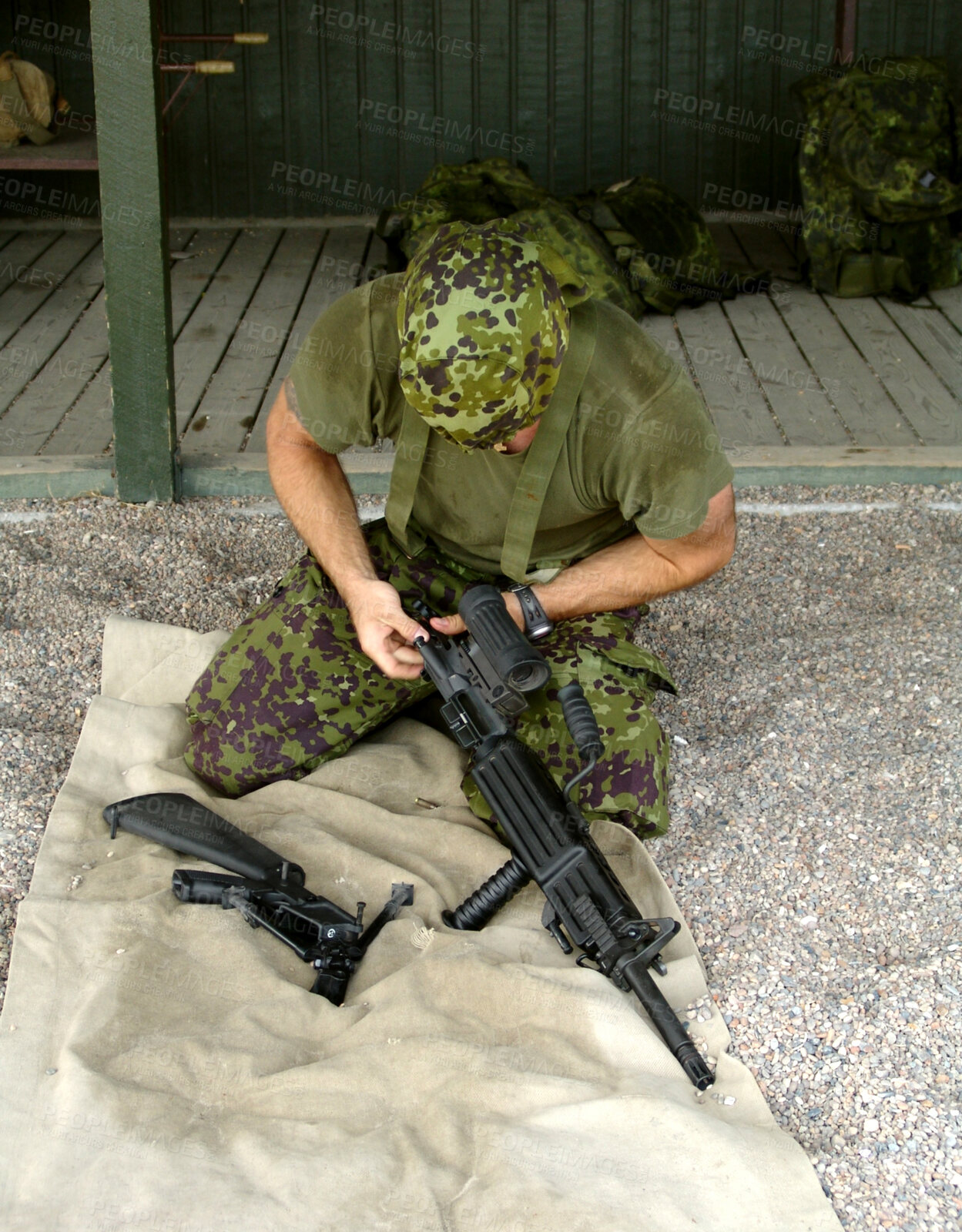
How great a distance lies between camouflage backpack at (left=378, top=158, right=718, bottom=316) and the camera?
201 inches

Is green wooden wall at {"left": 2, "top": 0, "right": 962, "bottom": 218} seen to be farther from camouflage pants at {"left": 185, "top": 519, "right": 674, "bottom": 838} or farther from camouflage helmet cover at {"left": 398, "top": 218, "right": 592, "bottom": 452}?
camouflage helmet cover at {"left": 398, "top": 218, "right": 592, "bottom": 452}

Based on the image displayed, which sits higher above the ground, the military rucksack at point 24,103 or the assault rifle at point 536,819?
the military rucksack at point 24,103

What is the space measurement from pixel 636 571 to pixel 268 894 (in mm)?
965

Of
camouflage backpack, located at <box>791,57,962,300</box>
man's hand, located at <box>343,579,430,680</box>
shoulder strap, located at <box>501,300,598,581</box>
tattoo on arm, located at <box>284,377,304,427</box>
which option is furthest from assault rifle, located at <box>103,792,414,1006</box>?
camouflage backpack, located at <box>791,57,962,300</box>

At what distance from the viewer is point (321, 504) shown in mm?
2773

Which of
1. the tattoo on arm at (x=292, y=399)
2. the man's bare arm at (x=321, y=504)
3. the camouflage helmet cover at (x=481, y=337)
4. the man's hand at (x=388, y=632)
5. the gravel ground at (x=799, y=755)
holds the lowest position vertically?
the gravel ground at (x=799, y=755)

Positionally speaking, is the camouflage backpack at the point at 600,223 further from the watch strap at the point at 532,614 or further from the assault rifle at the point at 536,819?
the assault rifle at the point at 536,819

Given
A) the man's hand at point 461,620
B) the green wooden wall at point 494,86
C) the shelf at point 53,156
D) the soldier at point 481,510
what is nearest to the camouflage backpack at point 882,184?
the green wooden wall at point 494,86

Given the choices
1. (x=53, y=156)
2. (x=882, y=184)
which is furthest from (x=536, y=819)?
(x=882, y=184)

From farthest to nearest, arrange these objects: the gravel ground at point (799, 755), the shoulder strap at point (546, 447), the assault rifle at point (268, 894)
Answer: the shoulder strap at point (546, 447)
the assault rifle at point (268, 894)
the gravel ground at point (799, 755)

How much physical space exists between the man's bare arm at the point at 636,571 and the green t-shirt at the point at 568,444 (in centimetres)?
6

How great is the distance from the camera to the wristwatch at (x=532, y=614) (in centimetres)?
254

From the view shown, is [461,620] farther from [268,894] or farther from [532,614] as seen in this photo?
[268,894]

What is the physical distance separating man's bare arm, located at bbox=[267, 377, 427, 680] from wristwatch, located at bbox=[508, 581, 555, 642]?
0.26m
